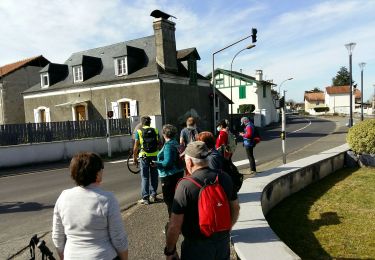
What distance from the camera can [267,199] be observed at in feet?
22.5

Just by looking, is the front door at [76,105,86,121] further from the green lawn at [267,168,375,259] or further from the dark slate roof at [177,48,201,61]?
the green lawn at [267,168,375,259]

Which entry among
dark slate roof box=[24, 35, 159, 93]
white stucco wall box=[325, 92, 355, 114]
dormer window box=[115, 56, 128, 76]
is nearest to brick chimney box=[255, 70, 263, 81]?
dark slate roof box=[24, 35, 159, 93]

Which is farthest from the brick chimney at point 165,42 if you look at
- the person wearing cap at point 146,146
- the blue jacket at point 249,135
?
the person wearing cap at point 146,146

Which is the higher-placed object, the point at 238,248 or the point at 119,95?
the point at 119,95

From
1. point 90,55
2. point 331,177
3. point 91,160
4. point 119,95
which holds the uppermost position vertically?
point 90,55

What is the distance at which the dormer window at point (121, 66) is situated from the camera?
80.3ft

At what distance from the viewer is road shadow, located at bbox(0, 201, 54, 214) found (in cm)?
778

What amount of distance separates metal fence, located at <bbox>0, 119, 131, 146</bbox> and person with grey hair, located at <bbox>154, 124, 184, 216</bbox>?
40.9 ft

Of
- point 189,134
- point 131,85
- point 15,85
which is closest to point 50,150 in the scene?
point 131,85

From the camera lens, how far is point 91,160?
2.67m

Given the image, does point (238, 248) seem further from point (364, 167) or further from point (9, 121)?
point (9, 121)

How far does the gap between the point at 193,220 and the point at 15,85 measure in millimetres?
34698

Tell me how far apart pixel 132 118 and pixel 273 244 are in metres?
17.4

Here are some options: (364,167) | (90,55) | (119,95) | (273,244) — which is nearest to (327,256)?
(273,244)
